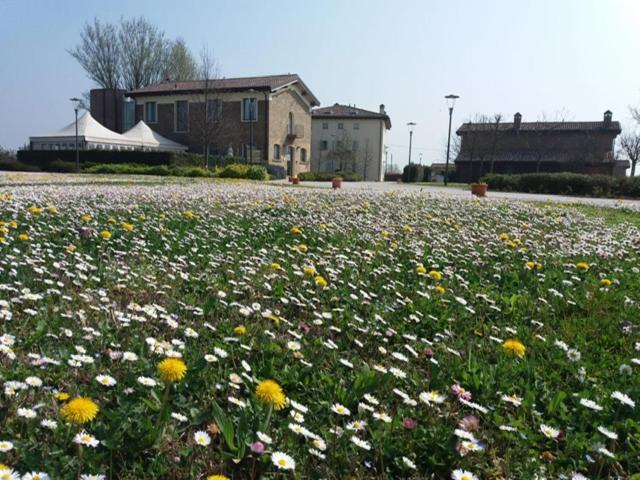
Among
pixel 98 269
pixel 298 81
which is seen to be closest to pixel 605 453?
pixel 98 269

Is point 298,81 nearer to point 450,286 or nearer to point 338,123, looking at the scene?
point 338,123

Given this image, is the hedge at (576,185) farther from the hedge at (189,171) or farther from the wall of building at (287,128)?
the wall of building at (287,128)

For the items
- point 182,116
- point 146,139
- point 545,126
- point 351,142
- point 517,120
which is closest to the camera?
point 146,139

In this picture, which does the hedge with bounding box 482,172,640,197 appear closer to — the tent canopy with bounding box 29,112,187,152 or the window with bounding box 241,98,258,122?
the window with bounding box 241,98,258,122

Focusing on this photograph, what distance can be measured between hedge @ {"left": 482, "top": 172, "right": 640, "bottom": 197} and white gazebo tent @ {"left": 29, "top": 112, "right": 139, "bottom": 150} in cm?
2764

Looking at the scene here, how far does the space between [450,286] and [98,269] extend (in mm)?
2725

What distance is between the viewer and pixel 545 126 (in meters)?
53.1

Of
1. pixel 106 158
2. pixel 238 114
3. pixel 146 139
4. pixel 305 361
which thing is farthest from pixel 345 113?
pixel 305 361

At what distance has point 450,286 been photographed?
391 cm

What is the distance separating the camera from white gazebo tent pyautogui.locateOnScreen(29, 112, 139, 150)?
34719 millimetres

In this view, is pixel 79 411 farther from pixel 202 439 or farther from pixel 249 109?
pixel 249 109

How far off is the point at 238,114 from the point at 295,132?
5870 mm

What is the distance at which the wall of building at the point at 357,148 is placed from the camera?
57.8 metres

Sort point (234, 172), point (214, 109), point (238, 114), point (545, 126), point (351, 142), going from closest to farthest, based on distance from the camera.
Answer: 1. point (234, 172)
2. point (214, 109)
3. point (238, 114)
4. point (545, 126)
5. point (351, 142)
